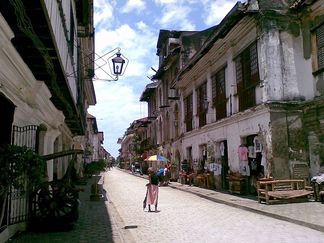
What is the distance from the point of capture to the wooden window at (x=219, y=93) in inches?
790

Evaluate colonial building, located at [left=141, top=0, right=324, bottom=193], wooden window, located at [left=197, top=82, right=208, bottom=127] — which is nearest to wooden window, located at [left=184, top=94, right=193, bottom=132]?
wooden window, located at [left=197, top=82, right=208, bottom=127]

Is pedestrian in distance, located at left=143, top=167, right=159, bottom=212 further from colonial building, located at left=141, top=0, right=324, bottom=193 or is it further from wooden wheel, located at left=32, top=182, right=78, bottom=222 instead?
wooden wheel, located at left=32, top=182, right=78, bottom=222

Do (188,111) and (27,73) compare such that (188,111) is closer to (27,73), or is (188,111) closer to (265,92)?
(265,92)

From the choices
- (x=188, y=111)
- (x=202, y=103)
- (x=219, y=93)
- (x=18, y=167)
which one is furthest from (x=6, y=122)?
(x=188, y=111)

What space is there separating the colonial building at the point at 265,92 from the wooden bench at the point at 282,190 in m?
0.82

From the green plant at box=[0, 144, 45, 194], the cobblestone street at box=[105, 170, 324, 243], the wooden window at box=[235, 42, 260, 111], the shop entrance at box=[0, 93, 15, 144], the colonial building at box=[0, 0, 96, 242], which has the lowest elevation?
the cobblestone street at box=[105, 170, 324, 243]

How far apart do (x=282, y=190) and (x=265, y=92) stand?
3.56 metres

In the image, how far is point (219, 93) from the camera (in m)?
20.8

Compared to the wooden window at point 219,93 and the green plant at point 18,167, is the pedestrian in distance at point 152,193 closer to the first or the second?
the wooden window at point 219,93

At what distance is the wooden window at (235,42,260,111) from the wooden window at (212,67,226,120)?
1.88 metres

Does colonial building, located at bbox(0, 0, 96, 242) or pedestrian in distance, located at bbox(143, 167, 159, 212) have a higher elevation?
colonial building, located at bbox(0, 0, 96, 242)

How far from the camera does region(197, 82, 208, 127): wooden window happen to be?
23.2 m

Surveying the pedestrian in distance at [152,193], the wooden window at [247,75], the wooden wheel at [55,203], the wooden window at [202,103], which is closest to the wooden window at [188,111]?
the wooden window at [202,103]

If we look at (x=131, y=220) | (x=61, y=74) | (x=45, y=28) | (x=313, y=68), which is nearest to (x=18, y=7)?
(x=45, y=28)
